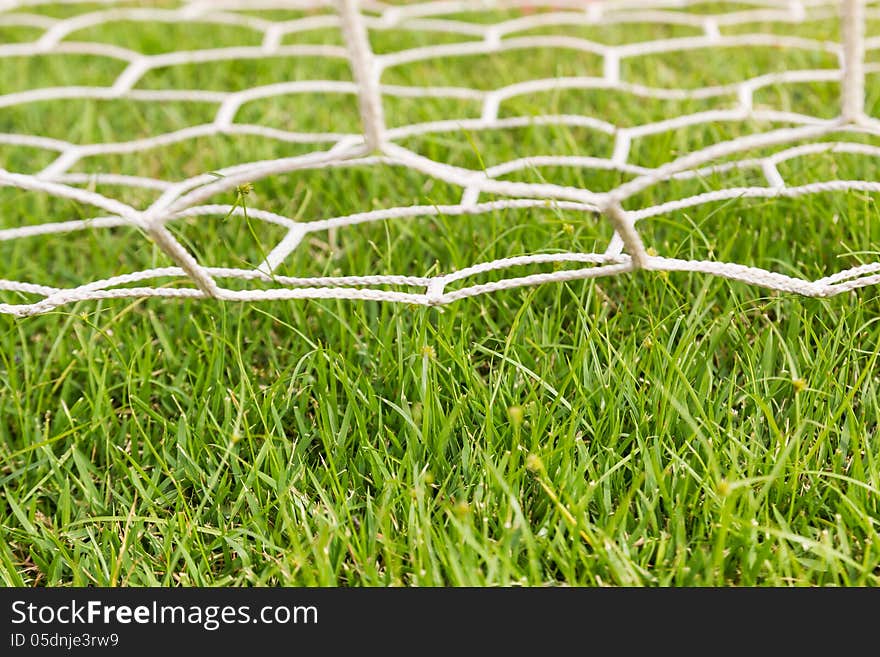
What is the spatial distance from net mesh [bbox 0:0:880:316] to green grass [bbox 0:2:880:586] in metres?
0.04

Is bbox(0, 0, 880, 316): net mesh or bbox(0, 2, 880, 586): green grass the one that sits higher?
bbox(0, 0, 880, 316): net mesh

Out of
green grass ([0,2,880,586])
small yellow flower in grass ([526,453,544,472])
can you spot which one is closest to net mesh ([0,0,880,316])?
green grass ([0,2,880,586])

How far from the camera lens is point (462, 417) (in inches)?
33.0

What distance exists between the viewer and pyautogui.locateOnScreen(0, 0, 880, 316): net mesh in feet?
2.65

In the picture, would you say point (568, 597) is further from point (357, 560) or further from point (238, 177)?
point (238, 177)

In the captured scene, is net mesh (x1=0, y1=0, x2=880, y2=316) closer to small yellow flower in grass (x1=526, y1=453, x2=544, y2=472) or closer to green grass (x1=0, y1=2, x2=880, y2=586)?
green grass (x1=0, y1=2, x2=880, y2=586)

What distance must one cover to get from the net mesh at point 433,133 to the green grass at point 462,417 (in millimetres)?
37

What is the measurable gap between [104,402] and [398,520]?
320 mm

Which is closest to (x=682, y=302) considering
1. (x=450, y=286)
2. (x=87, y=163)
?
(x=450, y=286)

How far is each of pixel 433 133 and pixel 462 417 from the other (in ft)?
2.19

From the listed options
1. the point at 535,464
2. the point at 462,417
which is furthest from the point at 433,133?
the point at 535,464

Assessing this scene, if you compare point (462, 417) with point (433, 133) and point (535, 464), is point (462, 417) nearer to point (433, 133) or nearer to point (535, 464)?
point (535, 464)

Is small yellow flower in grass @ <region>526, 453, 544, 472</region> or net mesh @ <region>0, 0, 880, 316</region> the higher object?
net mesh @ <region>0, 0, 880, 316</region>

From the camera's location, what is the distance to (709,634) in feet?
2.22
